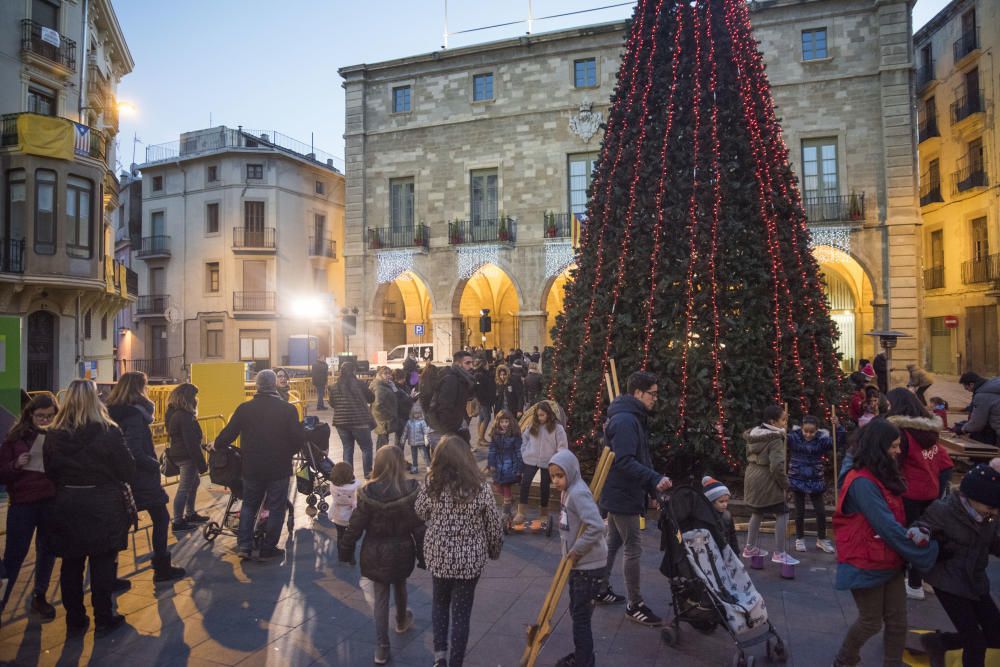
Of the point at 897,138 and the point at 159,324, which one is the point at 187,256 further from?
the point at 897,138

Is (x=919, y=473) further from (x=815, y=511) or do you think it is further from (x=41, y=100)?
(x=41, y=100)

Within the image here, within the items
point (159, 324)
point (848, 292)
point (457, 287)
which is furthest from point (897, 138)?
point (159, 324)

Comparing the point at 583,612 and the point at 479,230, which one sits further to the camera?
the point at 479,230

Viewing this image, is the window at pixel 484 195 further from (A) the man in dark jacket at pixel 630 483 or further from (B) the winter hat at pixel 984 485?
(B) the winter hat at pixel 984 485

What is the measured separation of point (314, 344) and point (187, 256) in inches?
331

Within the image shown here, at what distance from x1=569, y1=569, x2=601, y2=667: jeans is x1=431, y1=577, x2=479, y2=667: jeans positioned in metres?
0.59

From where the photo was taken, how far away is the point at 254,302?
31984mm

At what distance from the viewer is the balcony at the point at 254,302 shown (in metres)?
31.9

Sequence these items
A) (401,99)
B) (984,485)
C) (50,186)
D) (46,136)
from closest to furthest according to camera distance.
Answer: (984,485) → (46,136) → (50,186) → (401,99)

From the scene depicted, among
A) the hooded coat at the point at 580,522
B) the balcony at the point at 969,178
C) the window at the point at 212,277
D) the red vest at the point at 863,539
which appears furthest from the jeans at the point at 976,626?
the window at the point at 212,277

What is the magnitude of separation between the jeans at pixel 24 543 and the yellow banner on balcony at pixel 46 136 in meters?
15.8

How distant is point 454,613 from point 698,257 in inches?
191

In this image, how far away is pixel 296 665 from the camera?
157 inches

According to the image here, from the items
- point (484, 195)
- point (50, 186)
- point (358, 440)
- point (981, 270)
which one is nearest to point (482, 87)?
point (484, 195)
